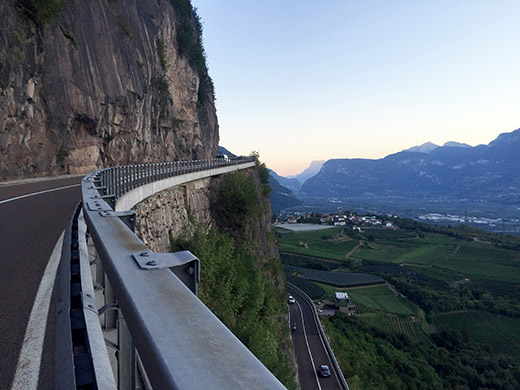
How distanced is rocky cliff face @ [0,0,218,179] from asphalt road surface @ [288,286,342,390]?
2633 cm

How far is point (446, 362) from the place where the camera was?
51281 mm

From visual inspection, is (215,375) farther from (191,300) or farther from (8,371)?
(8,371)

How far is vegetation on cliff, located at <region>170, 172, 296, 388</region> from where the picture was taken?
14125 mm

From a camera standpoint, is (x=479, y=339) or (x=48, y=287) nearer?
(x=48, y=287)

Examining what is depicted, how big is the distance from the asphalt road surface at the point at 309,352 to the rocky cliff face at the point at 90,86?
26330mm

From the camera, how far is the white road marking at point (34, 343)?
2.09 metres

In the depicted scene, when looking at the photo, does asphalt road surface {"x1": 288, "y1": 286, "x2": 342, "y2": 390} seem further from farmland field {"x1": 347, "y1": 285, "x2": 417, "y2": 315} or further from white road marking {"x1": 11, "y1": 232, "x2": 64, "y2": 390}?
white road marking {"x1": 11, "y1": 232, "x2": 64, "y2": 390}

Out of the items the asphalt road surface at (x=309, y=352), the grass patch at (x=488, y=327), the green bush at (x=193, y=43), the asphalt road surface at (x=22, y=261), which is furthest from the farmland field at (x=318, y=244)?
the asphalt road surface at (x=22, y=261)

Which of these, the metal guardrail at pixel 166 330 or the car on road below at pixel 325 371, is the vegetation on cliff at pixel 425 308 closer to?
the car on road below at pixel 325 371

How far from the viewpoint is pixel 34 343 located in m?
2.61

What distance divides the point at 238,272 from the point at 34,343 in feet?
53.3

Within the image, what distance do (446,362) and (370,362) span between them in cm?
2143

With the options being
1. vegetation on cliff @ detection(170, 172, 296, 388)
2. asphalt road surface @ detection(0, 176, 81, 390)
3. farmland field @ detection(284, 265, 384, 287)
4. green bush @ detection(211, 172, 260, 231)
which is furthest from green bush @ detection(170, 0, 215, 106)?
farmland field @ detection(284, 265, 384, 287)

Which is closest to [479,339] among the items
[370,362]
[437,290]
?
[437,290]
